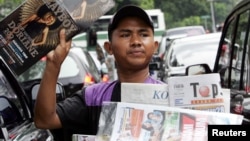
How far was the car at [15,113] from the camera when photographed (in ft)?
11.5

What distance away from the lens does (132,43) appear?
102 inches

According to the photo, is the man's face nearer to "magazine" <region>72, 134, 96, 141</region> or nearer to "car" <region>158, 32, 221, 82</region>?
"magazine" <region>72, 134, 96, 141</region>

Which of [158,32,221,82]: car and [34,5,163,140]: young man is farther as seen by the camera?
[158,32,221,82]: car

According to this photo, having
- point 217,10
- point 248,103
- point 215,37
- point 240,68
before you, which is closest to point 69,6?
point 248,103

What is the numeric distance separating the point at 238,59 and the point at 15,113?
1.91 m

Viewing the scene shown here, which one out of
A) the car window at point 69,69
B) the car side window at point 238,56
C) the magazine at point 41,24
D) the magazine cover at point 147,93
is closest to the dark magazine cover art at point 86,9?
the magazine at point 41,24

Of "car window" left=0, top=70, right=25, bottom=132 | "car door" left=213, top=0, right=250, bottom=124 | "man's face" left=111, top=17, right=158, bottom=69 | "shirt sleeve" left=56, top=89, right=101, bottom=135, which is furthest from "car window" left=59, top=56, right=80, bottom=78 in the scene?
"man's face" left=111, top=17, right=158, bottom=69

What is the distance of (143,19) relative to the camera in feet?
8.70

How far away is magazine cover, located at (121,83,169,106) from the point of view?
2.42m

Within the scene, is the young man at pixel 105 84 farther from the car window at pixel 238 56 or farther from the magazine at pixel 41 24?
the car window at pixel 238 56

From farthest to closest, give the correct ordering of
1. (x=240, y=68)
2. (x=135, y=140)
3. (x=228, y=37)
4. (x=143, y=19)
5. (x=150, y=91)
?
(x=228, y=37) → (x=240, y=68) → (x=143, y=19) → (x=150, y=91) → (x=135, y=140)

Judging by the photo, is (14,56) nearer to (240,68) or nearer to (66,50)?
(66,50)

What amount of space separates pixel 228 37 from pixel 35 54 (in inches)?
132

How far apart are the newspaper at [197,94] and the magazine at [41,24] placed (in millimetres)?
447
